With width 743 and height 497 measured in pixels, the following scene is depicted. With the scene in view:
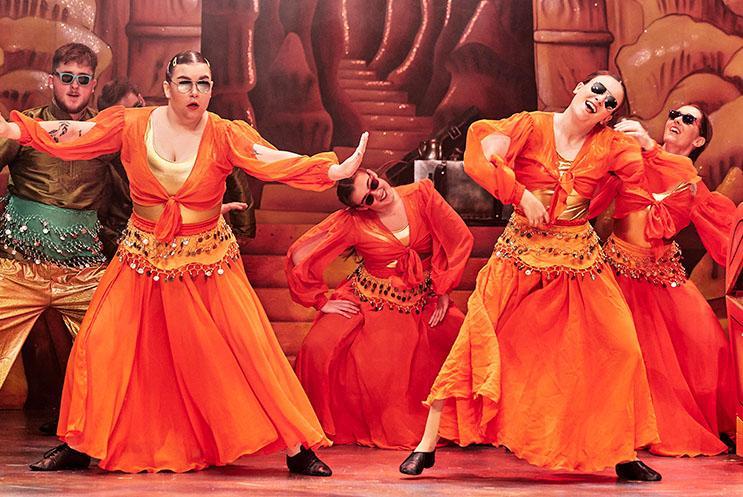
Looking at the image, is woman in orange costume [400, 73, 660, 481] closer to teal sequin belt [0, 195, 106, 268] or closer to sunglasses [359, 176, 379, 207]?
sunglasses [359, 176, 379, 207]

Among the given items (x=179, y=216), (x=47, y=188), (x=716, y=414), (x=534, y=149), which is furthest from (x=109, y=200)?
(x=716, y=414)

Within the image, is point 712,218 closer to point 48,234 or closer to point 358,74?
point 358,74

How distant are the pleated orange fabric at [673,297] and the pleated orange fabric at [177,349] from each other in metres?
1.61

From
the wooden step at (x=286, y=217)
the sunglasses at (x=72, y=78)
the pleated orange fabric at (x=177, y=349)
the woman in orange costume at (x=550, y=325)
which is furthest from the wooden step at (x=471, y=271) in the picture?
the sunglasses at (x=72, y=78)

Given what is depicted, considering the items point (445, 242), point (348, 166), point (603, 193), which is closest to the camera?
point (348, 166)

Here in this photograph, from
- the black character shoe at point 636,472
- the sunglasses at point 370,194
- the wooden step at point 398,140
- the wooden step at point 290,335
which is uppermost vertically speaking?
the wooden step at point 398,140

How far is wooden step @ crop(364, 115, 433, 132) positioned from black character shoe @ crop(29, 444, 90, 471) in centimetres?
256

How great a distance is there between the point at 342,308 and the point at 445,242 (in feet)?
1.83

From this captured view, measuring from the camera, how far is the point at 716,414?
6.04 meters

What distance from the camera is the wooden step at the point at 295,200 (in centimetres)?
696

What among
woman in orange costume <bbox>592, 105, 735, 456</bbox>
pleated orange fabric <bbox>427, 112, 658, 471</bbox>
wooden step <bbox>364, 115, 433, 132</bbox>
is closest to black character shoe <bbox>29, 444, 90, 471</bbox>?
pleated orange fabric <bbox>427, 112, 658, 471</bbox>

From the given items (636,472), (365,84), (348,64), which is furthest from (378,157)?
(636,472)

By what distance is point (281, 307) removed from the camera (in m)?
6.93

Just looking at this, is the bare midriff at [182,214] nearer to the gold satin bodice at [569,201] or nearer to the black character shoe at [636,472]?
the gold satin bodice at [569,201]
